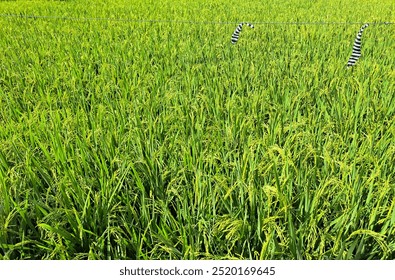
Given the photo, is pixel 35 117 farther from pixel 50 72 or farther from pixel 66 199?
pixel 50 72

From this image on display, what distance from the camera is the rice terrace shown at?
1.32 metres

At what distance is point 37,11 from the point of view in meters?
6.69

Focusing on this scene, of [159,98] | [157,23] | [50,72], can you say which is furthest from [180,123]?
[157,23]

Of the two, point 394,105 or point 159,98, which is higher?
point 159,98

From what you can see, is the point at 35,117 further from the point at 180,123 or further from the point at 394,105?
the point at 394,105

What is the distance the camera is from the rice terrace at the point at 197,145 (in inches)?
52.0

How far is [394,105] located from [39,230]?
2145mm

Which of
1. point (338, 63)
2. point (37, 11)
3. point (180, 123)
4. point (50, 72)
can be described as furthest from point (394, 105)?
point (37, 11)

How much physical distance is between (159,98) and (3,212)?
1265mm

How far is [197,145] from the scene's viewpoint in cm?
173
